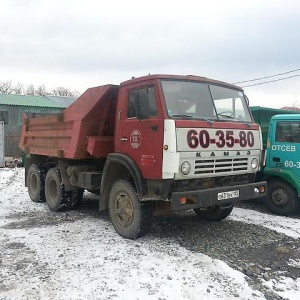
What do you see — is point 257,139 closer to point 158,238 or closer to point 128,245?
→ point 158,238

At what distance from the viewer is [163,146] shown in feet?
16.3

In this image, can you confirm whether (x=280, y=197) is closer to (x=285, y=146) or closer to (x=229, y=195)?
(x=285, y=146)

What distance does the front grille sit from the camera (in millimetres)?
5212

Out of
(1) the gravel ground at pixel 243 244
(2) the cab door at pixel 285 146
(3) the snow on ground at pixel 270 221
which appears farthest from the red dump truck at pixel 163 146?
(2) the cab door at pixel 285 146

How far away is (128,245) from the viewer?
214 inches

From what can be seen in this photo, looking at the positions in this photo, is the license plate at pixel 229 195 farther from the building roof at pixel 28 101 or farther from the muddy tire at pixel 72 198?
the building roof at pixel 28 101

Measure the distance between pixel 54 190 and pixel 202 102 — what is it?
13.6 ft

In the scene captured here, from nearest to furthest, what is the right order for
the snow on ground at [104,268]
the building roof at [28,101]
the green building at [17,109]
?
1. the snow on ground at [104,268]
2. the green building at [17,109]
3. the building roof at [28,101]

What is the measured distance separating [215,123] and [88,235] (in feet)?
8.88

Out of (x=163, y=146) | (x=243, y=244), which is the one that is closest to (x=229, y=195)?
(x=243, y=244)

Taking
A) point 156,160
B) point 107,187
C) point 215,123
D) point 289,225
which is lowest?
point 289,225

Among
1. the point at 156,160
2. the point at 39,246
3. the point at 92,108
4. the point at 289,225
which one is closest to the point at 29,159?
the point at 92,108

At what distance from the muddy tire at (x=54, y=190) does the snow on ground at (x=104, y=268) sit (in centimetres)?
118

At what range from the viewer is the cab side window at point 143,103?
5.22 m
